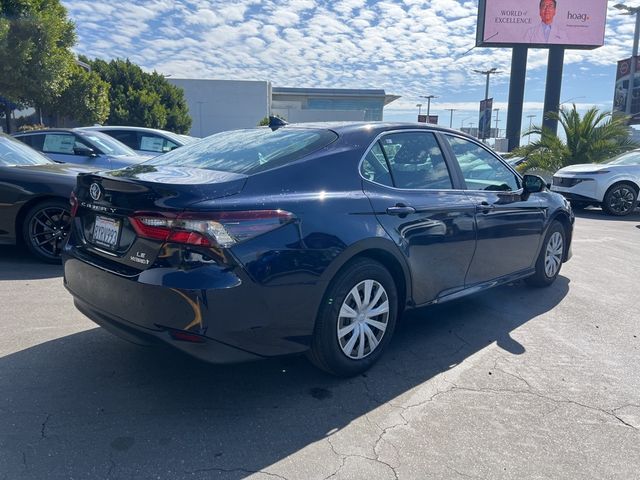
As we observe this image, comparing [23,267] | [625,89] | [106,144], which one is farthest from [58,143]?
[625,89]

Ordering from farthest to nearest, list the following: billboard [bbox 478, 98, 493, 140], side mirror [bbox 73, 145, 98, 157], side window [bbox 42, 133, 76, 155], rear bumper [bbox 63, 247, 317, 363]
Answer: billboard [bbox 478, 98, 493, 140]
side window [bbox 42, 133, 76, 155]
side mirror [bbox 73, 145, 98, 157]
rear bumper [bbox 63, 247, 317, 363]

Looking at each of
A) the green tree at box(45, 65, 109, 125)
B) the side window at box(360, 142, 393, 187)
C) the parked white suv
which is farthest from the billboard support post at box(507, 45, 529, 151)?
the side window at box(360, 142, 393, 187)

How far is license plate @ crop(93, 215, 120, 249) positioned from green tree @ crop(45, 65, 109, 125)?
2089 cm

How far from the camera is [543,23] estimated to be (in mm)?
31672

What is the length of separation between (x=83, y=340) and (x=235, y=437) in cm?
174

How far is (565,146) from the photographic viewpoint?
1684 centimetres

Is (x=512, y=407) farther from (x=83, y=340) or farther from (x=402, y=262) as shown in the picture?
(x=83, y=340)

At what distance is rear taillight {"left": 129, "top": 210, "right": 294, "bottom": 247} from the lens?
2688 mm

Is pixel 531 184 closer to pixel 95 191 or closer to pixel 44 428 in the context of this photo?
pixel 95 191

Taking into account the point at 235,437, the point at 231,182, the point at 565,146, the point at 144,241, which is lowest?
the point at 235,437

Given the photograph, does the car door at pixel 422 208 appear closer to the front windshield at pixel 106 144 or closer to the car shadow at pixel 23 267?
the car shadow at pixel 23 267

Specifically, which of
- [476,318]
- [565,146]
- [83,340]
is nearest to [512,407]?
[476,318]

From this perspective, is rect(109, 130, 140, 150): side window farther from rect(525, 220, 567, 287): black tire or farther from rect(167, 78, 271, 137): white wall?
rect(167, 78, 271, 137): white wall

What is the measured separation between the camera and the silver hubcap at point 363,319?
129 inches
